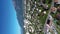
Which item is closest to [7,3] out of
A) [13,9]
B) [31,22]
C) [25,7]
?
[13,9]

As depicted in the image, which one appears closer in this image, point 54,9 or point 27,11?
point 27,11

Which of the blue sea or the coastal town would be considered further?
the coastal town

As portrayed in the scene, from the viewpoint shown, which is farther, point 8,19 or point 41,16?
point 41,16

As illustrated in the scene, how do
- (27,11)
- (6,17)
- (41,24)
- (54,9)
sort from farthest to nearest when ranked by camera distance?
(54,9) < (41,24) < (27,11) < (6,17)

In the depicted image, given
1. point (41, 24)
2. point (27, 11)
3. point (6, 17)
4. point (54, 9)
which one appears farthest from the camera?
point (54, 9)

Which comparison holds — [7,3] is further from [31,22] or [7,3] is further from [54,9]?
[54,9]

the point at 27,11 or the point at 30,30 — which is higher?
the point at 27,11

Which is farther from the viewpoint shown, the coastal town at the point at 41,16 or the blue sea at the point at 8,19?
the coastal town at the point at 41,16

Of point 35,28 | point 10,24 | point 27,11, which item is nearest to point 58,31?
point 35,28
